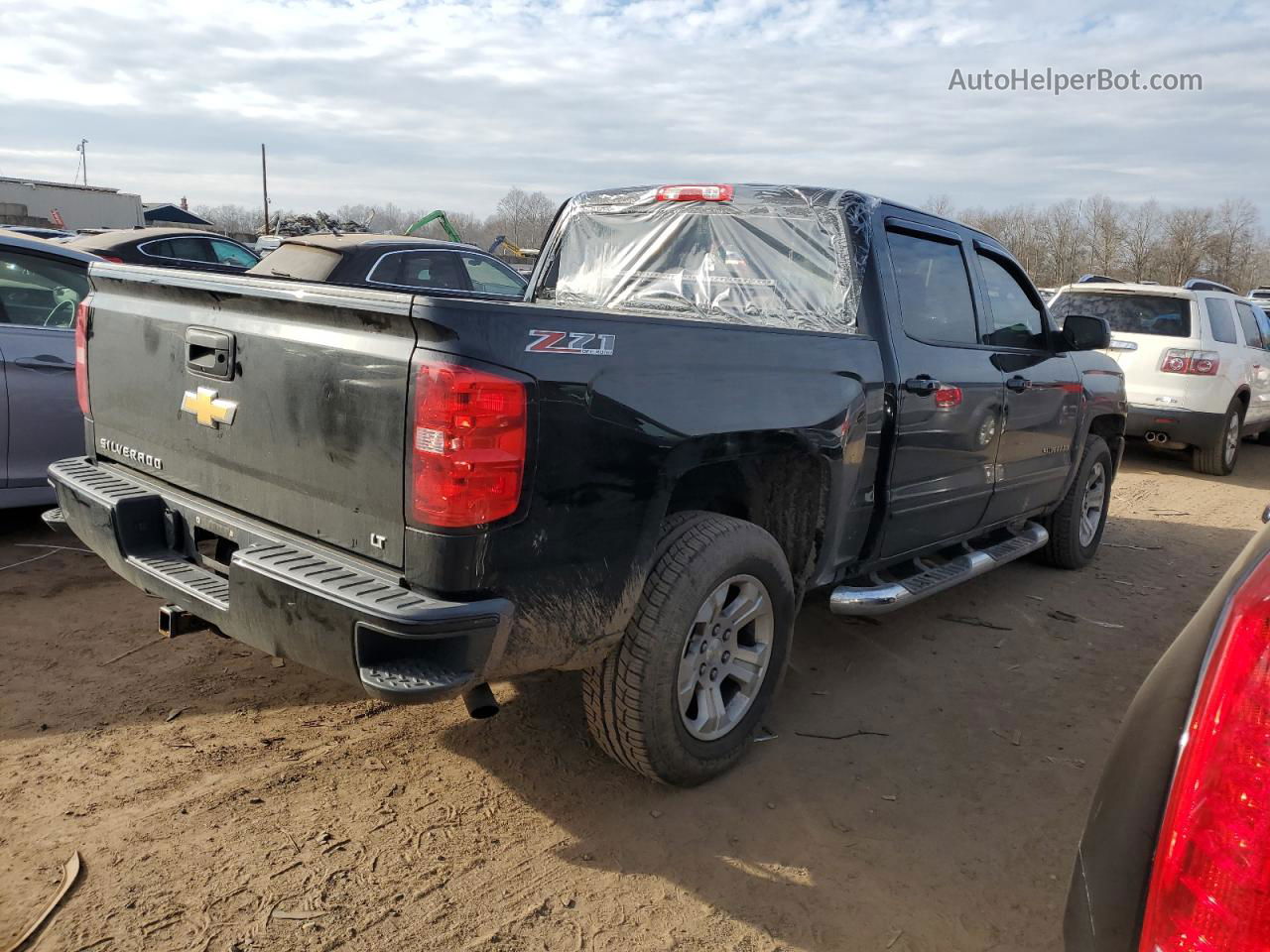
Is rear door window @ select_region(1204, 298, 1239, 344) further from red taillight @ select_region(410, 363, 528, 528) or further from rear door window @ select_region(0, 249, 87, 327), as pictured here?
rear door window @ select_region(0, 249, 87, 327)

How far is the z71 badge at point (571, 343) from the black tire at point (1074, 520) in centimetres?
412

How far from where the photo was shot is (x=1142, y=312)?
975cm

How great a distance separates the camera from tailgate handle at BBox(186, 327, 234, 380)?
2.78 metres

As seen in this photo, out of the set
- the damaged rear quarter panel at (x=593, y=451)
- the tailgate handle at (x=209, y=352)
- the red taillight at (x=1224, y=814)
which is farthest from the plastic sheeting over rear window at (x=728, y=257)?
the red taillight at (x=1224, y=814)

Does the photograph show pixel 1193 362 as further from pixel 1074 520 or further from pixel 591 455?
pixel 591 455

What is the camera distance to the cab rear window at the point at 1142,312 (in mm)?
9570

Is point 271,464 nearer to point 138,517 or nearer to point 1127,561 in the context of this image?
point 138,517

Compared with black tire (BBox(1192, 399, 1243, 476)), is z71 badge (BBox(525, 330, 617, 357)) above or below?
above

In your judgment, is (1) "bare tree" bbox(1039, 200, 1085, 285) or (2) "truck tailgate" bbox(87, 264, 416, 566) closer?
(2) "truck tailgate" bbox(87, 264, 416, 566)

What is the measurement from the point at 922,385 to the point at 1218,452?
7.43 metres

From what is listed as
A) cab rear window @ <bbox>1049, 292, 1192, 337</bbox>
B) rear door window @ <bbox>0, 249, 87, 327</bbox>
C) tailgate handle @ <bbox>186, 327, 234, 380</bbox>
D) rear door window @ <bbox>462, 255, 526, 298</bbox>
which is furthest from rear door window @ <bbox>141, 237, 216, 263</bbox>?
cab rear window @ <bbox>1049, 292, 1192, 337</bbox>

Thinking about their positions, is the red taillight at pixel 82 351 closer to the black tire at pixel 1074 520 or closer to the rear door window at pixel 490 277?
the black tire at pixel 1074 520

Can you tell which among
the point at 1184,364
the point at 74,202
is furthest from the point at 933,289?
the point at 74,202

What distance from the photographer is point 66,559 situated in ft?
16.3
